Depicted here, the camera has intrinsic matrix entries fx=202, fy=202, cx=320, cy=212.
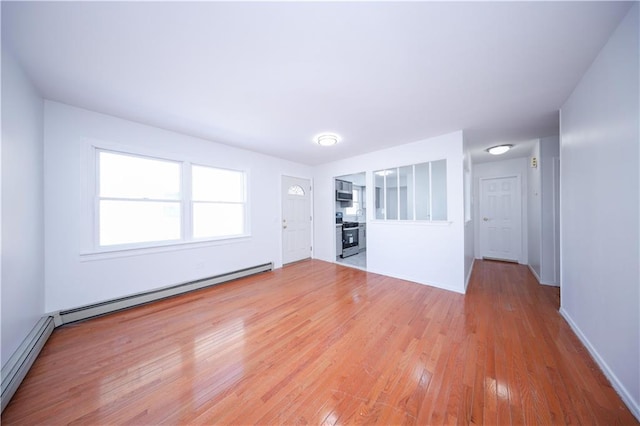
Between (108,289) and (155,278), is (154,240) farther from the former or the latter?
(108,289)

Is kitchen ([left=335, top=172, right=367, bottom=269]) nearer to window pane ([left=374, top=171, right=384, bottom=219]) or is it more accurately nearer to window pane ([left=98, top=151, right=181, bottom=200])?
window pane ([left=374, top=171, right=384, bottom=219])

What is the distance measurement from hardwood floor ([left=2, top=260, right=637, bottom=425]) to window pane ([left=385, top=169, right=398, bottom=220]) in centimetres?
170

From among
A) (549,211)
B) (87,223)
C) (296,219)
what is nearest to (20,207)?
(87,223)

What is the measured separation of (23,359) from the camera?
1547 mm

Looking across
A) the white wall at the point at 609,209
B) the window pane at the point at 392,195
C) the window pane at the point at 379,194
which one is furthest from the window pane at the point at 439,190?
the white wall at the point at 609,209

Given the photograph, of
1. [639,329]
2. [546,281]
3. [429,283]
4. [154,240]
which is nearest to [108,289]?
[154,240]

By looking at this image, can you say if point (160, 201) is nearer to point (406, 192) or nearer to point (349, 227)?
point (406, 192)

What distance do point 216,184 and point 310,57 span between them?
2836 mm

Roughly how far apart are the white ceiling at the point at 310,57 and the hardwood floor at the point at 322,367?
2.46 metres

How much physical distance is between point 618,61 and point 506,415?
2468 millimetres

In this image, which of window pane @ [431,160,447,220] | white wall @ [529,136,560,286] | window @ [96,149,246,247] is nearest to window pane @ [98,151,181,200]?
window @ [96,149,246,247]

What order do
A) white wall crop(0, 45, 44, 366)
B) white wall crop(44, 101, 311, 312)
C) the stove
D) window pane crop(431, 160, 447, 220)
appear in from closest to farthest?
white wall crop(0, 45, 44, 366) → white wall crop(44, 101, 311, 312) → window pane crop(431, 160, 447, 220) → the stove

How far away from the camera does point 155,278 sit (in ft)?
9.43

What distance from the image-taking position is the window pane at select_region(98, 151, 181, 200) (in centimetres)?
260
